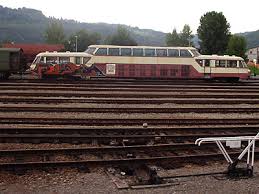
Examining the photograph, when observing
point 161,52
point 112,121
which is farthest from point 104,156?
point 161,52

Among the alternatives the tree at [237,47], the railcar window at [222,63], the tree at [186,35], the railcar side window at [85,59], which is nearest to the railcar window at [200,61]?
the railcar window at [222,63]

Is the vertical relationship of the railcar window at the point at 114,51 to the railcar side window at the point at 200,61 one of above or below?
above

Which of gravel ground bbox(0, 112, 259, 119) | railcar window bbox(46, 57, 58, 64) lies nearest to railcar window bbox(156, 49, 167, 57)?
railcar window bbox(46, 57, 58, 64)

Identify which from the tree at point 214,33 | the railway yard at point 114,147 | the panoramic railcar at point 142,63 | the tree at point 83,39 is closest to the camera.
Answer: the railway yard at point 114,147

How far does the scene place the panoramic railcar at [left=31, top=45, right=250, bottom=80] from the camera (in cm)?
2691

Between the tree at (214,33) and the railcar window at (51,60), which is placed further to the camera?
the tree at (214,33)

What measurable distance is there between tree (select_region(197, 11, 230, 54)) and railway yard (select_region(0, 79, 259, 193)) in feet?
216

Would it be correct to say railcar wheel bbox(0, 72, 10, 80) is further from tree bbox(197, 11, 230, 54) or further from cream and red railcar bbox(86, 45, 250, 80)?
tree bbox(197, 11, 230, 54)

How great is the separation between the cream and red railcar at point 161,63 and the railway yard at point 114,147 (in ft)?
36.3

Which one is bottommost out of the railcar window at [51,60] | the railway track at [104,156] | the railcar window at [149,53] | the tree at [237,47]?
the railway track at [104,156]

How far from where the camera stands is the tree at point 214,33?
261 ft

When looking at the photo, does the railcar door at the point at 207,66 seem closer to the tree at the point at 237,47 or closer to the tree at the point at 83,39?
the tree at the point at 237,47

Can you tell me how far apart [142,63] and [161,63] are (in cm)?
143

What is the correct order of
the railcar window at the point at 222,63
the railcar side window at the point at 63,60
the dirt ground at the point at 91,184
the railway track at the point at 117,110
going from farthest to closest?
the railcar window at the point at 222,63 → the railcar side window at the point at 63,60 → the railway track at the point at 117,110 → the dirt ground at the point at 91,184
